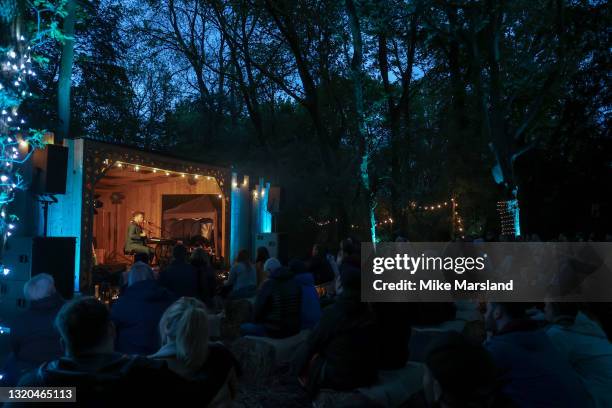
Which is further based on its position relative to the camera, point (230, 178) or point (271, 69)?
point (271, 69)

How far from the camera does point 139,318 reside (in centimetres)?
386

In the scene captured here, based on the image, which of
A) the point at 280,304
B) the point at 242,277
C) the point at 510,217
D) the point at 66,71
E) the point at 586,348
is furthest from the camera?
the point at 510,217

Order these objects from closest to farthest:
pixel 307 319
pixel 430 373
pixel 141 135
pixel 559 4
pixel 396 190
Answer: pixel 430 373
pixel 307 319
pixel 559 4
pixel 396 190
pixel 141 135

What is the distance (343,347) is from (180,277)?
3279mm

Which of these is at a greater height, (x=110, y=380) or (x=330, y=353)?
(x=110, y=380)

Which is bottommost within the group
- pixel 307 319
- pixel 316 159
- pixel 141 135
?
pixel 307 319

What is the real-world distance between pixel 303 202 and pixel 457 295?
12151mm

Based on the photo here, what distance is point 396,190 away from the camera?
15992 millimetres

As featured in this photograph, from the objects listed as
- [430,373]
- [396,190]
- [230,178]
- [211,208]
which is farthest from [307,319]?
[396,190]

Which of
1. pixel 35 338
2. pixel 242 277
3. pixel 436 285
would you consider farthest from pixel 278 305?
pixel 242 277

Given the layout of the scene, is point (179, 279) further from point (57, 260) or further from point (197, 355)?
point (197, 355)

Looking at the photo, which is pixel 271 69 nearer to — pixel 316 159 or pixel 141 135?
pixel 316 159

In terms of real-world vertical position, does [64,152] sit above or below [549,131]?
below

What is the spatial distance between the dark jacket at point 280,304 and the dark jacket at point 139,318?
1.33 m
